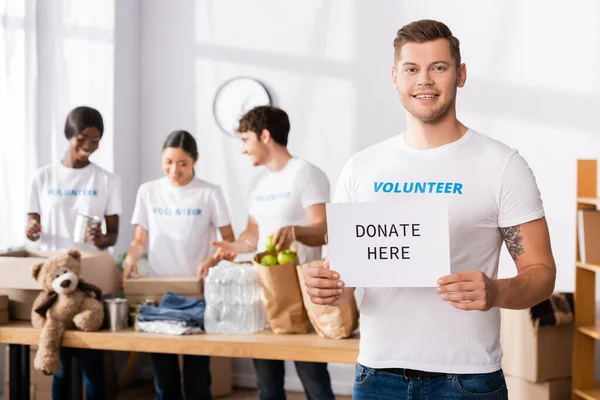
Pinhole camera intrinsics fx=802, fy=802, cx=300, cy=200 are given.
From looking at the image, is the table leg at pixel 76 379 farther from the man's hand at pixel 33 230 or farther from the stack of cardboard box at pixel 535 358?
the stack of cardboard box at pixel 535 358

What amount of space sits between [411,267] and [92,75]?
13.0 ft

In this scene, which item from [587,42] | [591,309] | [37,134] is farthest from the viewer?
[37,134]

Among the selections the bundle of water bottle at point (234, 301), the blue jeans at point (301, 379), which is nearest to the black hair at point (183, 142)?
the bundle of water bottle at point (234, 301)

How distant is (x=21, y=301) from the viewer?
327cm

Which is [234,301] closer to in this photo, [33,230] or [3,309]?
[3,309]

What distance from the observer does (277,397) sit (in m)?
3.09

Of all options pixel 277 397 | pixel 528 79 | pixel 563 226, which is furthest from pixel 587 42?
pixel 277 397

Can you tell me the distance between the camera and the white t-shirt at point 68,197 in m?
4.02

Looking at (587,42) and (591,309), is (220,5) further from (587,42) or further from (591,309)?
(591,309)

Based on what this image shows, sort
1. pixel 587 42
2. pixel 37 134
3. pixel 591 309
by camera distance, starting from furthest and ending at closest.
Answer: pixel 37 134 < pixel 587 42 < pixel 591 309

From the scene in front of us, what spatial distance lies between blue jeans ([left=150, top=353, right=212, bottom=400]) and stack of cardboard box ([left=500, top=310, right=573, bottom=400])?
1.38m

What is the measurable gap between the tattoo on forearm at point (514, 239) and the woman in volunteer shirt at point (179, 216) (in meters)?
2.22

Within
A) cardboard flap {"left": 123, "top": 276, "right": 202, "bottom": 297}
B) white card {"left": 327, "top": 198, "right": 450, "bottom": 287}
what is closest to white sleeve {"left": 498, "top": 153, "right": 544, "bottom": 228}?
white card {"left": 327, "top": 198, "right": 450, "bottom": 287}

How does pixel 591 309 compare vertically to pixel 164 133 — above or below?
below
